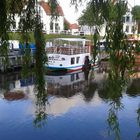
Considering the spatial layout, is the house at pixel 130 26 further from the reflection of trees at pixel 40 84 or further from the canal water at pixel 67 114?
the canal water at pixel 67 114

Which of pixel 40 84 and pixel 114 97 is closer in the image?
pixel 114 97

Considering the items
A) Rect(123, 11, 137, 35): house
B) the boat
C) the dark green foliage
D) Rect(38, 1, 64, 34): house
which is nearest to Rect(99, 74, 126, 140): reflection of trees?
Rect(123, 11, 137, 35): house

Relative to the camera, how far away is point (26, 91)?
2194 cm

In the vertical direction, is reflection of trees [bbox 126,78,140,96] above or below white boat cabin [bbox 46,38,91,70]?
below

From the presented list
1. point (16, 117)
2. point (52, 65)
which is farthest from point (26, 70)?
point (52, 65)

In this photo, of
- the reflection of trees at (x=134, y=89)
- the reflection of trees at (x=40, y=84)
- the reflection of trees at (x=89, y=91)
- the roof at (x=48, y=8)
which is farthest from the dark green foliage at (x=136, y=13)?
the reflection of trees at (x=134, y=89)

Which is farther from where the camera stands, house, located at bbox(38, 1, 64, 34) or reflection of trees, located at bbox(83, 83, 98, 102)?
reflection of trees, located at bbox(83, 83, 98, 102)

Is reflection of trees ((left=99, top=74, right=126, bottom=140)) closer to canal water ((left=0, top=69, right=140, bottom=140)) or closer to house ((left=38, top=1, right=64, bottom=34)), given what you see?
house ((left=38, top=1, right=64, bottom=34))

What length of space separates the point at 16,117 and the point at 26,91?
569 cm

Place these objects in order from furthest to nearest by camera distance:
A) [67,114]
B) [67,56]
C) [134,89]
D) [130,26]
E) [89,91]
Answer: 1. [67,56]
2. [134,89]
3. [89,91]
4. [67,114]
5. [130,26]

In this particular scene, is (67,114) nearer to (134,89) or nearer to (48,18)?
(134,89)

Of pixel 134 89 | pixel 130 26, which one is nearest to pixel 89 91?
pixel 134 89

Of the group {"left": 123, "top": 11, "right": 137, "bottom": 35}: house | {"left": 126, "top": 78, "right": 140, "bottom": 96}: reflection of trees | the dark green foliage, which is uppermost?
the dark green foliage

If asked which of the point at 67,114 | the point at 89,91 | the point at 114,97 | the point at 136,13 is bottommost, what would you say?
the point at 67,114
